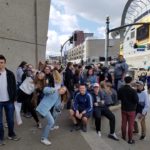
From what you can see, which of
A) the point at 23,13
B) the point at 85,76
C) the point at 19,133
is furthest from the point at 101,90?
the point at 23,13

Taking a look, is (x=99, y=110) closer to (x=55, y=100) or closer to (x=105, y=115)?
(x=105, y=115)

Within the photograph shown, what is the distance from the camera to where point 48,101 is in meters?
7.24

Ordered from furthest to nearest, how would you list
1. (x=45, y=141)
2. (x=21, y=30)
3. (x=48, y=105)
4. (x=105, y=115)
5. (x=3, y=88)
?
(x=21, y=30) → (x=105, y=115) → (x=48, y=105) → (x=45, y=141) → (x=3, y=88)

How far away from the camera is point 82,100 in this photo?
8641 mm

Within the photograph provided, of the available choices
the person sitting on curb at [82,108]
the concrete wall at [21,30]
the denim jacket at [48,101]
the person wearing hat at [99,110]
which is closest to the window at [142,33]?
the concrete wall at [21,30]

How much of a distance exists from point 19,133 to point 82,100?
74.5 inches

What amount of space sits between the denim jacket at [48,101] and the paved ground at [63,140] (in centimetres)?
70

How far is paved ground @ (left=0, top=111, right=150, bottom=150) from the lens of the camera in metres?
6.80

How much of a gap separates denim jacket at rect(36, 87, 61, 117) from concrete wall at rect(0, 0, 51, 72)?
5.57 m

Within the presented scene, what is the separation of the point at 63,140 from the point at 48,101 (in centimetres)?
95

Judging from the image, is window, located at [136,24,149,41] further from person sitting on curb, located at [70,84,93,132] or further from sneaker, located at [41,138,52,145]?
sneaker, located at [41,138,52,145]

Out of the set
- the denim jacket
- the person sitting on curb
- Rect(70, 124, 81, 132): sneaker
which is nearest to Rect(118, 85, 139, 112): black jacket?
Answer: the person sitting on curb

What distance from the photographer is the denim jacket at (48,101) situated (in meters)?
7.10

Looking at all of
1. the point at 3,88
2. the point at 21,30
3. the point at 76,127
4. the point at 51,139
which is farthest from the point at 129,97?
the point at 21,30
